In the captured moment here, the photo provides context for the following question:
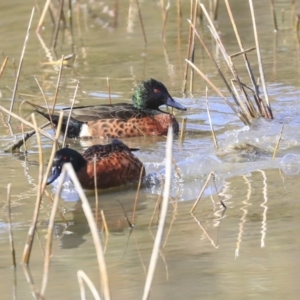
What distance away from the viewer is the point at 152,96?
877 cm

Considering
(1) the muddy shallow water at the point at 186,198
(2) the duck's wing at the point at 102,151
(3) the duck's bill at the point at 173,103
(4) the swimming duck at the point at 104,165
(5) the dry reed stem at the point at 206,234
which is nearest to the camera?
(1) the muddy shallow water at the point at 186,198

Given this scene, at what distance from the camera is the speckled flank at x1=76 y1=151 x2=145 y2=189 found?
6.10m

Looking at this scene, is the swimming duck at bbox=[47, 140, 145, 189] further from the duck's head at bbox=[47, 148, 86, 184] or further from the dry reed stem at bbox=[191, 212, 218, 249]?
the dry reed stem at bbox=[191, 212, 218, 249]

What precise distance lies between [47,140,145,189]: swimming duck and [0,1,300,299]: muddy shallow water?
0.33 ft

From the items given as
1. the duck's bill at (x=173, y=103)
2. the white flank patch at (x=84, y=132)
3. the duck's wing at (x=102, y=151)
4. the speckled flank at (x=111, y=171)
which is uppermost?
the duck's wing at (x=102, y=151)

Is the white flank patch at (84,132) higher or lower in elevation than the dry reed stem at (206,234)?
lower

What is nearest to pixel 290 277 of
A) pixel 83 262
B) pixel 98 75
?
pixel 83 262

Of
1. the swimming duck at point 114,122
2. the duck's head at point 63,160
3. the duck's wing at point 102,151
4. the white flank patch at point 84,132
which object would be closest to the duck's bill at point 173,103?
the swimming duck at point 114,122

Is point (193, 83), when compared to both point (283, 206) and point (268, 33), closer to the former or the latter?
point (268, 33)

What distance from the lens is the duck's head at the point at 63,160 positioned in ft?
19.1

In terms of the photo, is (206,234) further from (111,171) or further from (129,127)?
(129,127)

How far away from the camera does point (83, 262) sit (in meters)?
4.46

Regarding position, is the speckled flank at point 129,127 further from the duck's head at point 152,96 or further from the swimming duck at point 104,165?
the swimming duck at point 104,165

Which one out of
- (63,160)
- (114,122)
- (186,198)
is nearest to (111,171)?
(63,160)
